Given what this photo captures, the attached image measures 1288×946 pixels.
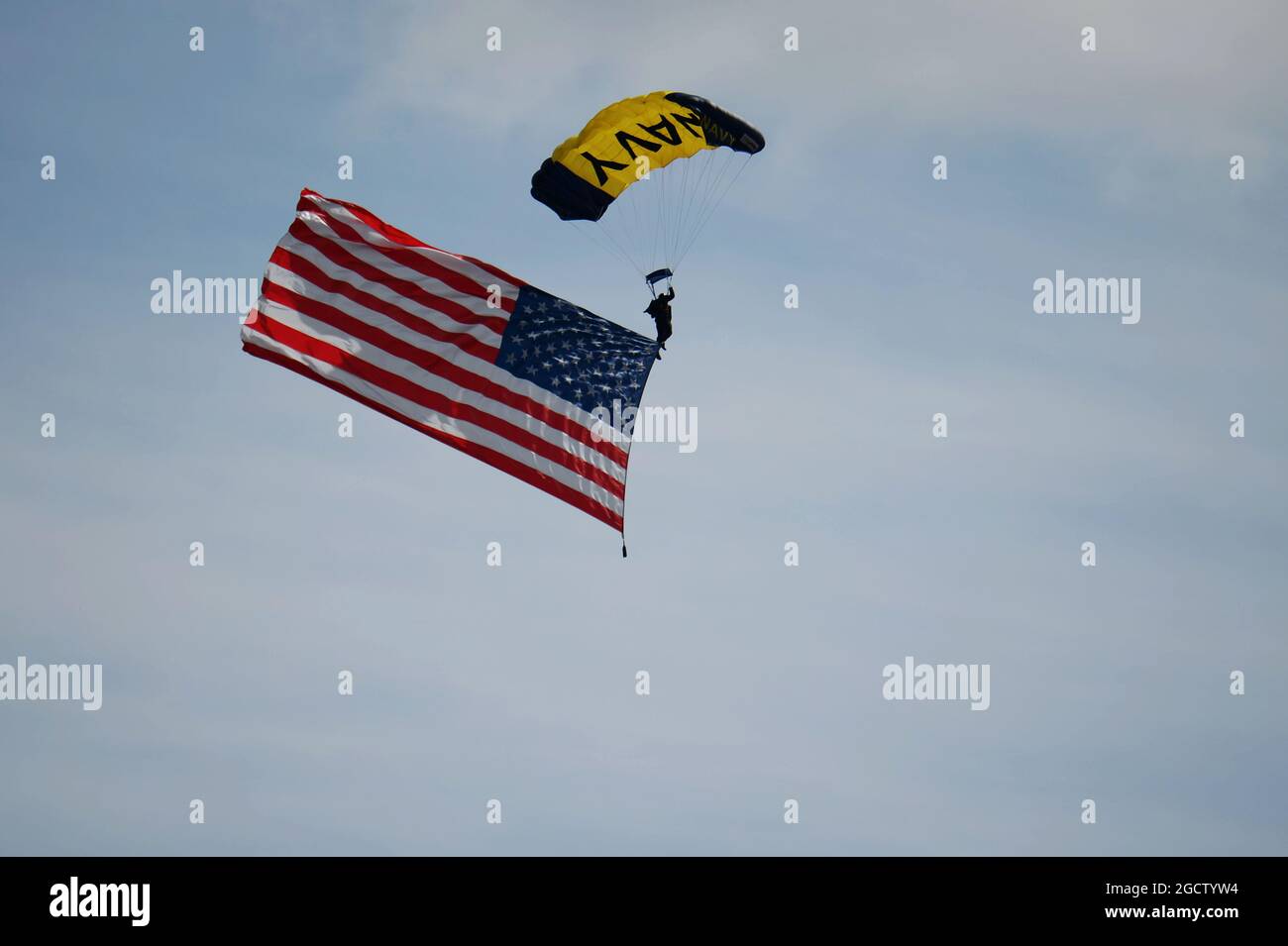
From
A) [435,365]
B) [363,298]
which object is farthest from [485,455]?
[363,298]

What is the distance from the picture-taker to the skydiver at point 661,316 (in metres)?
32.9

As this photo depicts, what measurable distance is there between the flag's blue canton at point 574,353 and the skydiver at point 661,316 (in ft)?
0.56

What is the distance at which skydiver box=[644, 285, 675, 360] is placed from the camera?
32.9 m

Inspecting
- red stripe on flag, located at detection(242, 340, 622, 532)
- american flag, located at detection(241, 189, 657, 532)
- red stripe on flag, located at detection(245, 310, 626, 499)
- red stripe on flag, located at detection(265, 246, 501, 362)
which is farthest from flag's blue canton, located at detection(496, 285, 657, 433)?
red stripe on flag, located at detection(242, 340, 622, 532)

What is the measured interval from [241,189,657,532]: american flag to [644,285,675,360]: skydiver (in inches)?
7.5

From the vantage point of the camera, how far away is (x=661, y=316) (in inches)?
1298

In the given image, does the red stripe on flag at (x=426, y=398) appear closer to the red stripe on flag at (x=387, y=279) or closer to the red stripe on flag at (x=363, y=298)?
the red stripe on flag at (x=363, y=298)

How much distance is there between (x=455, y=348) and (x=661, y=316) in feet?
11.1
